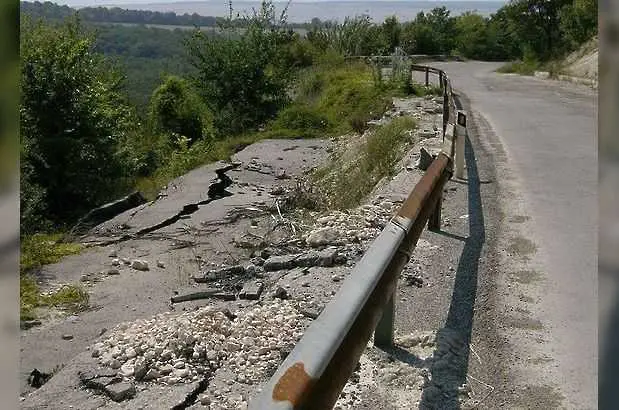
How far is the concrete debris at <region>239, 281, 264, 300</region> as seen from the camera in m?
5.64

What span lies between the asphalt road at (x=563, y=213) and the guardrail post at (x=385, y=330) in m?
0.82

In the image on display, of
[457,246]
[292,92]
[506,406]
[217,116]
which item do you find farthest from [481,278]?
[292,92]

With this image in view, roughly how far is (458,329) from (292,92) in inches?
953

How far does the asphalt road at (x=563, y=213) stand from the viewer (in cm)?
360

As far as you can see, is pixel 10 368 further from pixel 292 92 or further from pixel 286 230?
pixel 292 92

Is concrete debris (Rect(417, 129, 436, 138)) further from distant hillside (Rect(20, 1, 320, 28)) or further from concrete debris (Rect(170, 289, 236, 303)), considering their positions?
concrete debris (Rect(170, 289, 236, 303))

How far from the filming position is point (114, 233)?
11.2 meters

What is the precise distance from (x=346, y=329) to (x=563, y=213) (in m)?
5.46

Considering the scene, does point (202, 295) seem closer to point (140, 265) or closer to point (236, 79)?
point (140, 265)

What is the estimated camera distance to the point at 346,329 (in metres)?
2.30

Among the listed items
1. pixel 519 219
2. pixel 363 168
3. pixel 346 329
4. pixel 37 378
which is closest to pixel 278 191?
pixel 363 168

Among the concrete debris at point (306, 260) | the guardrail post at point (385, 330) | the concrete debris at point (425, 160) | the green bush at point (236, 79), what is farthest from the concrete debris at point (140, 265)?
the green bush at point (236, 79)

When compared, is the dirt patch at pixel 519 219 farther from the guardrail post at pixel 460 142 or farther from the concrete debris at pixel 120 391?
the concrete debris at pixel 120 391

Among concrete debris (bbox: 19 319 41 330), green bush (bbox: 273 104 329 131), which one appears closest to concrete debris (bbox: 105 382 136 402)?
concrete debris (bbox: 19 319 41 330)
